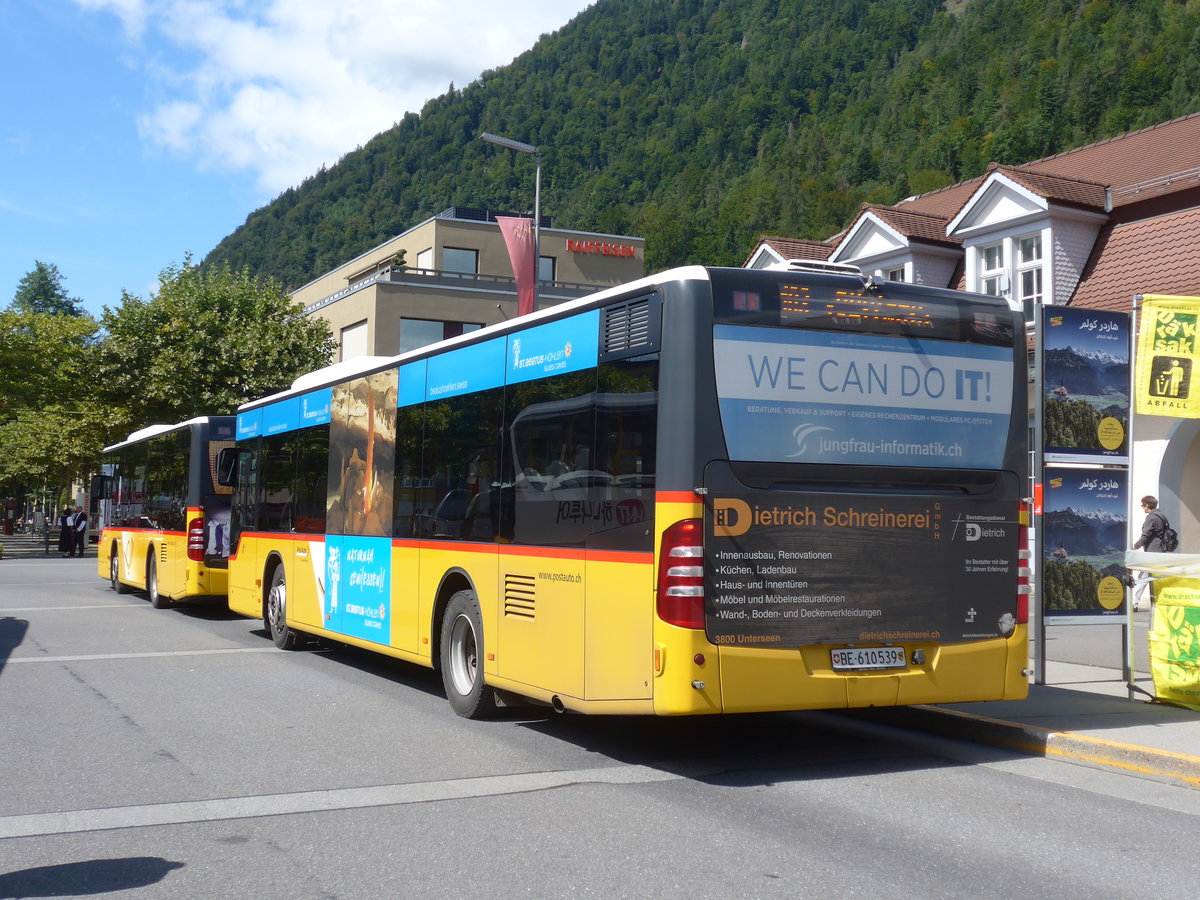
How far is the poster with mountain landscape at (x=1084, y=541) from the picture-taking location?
10.2 metres

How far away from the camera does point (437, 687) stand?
11234 millimetres

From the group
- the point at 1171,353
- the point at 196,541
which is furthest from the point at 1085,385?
the point at 196,541

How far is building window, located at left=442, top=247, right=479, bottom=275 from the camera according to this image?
54594mm

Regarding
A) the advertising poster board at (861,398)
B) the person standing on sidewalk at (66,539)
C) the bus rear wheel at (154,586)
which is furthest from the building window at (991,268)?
the person standing on sidewalk at (66,539)

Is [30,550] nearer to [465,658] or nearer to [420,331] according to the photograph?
[420,331]

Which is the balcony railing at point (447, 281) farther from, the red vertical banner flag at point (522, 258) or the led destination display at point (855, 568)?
the led destination display at point (855, 568)

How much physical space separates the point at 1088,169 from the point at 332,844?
24.0 meters

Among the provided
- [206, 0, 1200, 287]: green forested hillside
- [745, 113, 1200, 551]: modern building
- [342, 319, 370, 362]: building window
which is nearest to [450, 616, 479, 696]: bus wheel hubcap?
[745, 113, 1200, 551]: modern building

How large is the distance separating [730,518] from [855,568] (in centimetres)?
94

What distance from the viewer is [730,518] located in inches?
283

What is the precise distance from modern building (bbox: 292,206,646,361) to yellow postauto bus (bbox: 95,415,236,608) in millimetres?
26061

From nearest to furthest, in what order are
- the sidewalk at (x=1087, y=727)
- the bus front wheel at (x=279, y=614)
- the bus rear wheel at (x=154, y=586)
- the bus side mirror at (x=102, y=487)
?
the sidewalk at (x=1087, y=727), the bus front wheel at (x=279, y=614), the bus rear wheel at (x=154, y=586), the bus side mirror at (x=102, y=487)

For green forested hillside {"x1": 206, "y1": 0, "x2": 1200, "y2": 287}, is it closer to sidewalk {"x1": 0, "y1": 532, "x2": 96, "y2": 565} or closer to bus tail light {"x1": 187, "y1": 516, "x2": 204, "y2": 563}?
sidewalk {"x1": 0, "y1": 532, "x2": 96, "y2": 565}

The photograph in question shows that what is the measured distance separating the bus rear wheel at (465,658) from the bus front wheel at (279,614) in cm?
479
